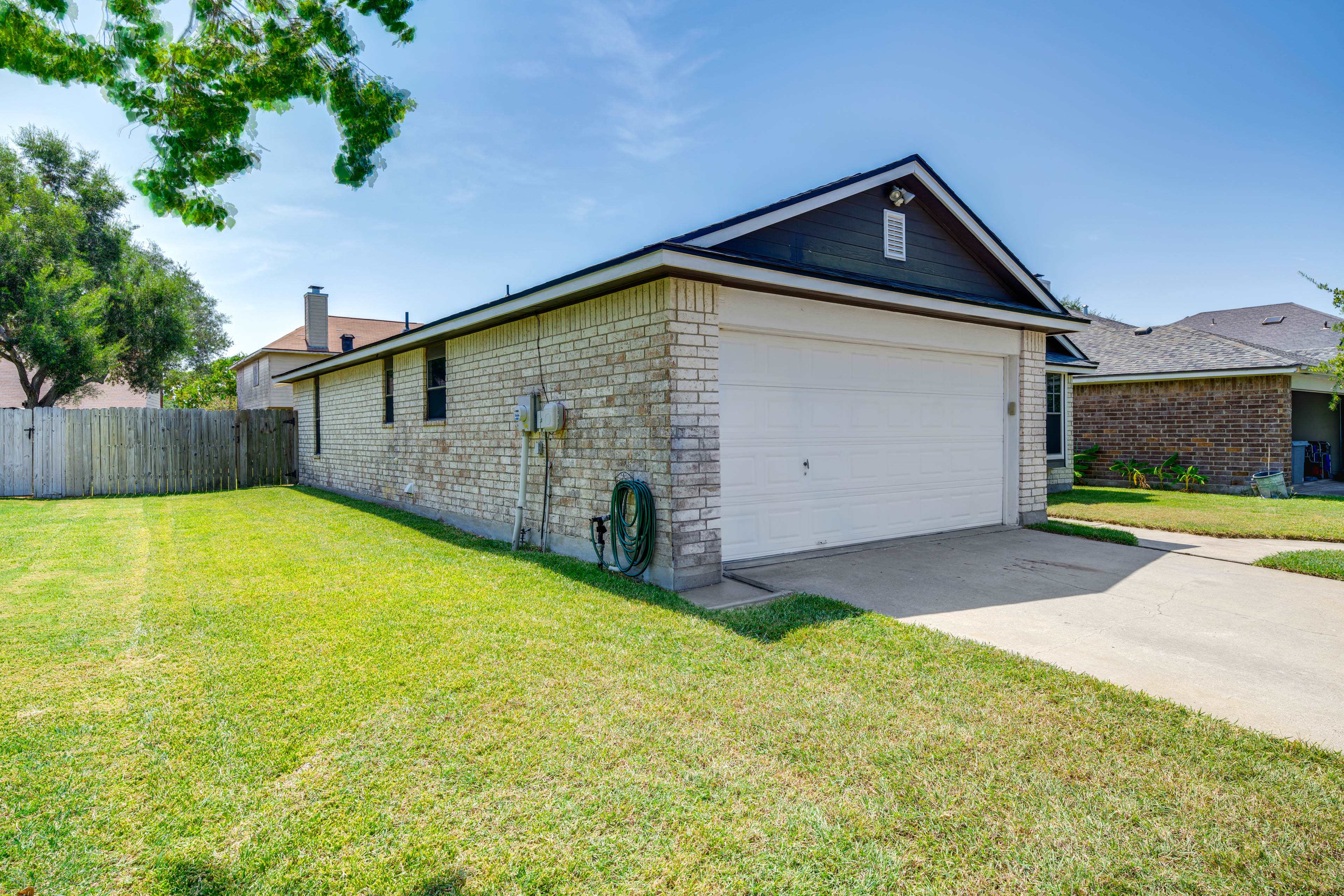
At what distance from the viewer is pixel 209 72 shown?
3.96 m

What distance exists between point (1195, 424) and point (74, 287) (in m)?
30.5

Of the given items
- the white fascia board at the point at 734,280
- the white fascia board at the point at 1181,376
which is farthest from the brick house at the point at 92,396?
the white fascia board at the point at 1181,376

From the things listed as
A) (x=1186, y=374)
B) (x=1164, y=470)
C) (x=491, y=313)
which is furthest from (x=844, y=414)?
(x=1164, y=470)

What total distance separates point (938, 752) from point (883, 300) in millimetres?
5298

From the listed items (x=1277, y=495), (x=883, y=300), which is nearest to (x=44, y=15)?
(x=883, y=300)

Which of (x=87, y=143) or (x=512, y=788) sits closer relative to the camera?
(x=512, y=788)

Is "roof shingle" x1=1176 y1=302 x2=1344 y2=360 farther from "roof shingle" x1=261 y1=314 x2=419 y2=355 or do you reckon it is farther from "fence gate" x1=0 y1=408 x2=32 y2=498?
"fence gate" x1=0 y1=408 x2=32 y2=498

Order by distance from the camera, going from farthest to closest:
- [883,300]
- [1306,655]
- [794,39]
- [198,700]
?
[794,39]
[883,300]
[1306,655]
[198,700]

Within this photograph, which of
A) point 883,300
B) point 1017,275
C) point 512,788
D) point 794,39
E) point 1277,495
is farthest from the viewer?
point 1277,495

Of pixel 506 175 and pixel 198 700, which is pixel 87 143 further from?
pixel 198 700

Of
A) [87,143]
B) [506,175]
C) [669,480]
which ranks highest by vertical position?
[87,143]

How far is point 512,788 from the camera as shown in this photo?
2.75 m

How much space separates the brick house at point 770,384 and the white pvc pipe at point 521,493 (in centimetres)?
10

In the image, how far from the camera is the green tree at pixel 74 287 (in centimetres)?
1947
